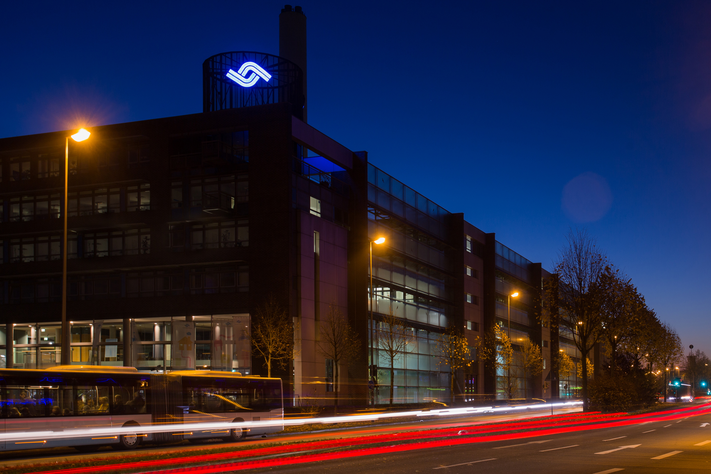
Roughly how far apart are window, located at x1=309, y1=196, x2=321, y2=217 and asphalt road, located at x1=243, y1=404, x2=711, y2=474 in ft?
103

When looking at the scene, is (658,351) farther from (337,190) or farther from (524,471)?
(524,471)

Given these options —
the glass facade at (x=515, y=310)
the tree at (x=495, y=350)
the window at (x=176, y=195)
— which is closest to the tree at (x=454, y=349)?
the tree at (x=495, y=350)

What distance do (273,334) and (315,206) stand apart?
1155 cm

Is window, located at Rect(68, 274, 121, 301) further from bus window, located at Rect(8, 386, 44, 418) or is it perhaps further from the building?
bus window, located at Rect(8, 386, 44, 418)

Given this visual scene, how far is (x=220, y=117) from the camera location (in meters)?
53.7

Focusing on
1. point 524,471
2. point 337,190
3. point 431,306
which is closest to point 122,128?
point 337,190

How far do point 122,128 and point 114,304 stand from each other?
511 inches

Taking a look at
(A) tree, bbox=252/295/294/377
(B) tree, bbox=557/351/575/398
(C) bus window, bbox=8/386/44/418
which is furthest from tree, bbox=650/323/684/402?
(C) bus window, bbox=8/386/44/418

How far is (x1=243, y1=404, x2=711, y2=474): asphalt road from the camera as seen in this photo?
16.2m

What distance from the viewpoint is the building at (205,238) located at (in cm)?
5175

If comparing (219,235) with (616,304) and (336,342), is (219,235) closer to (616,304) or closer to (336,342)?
(336,342)

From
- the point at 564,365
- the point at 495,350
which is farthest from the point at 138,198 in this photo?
the point at 564,365

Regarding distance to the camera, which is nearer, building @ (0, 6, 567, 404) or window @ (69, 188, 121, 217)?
building @ (0, 6, 567, 404)

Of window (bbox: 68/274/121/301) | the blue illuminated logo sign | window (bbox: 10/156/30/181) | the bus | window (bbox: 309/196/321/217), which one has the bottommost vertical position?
the bus
